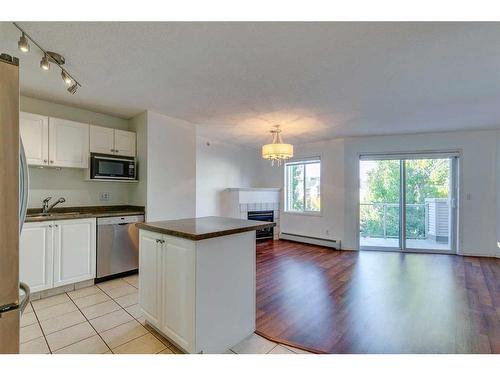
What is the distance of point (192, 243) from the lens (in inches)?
64.3

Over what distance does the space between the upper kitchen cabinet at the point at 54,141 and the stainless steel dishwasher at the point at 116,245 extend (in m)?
0.85

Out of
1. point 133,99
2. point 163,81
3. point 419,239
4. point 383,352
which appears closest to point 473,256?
point 419,239

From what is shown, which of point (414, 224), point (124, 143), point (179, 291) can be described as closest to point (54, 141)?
point (124, 143)

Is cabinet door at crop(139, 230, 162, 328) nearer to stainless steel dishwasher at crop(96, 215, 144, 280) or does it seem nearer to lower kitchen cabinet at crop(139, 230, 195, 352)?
lower kitchen cabinet at crop(139, 230, 195, 352)

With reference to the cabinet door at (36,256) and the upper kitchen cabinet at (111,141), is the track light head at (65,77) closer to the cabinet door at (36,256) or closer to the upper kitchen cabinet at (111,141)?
the upper kitchen cabinet at (111,141)

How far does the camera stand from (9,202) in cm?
85

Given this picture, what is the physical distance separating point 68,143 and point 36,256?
53.6 inches

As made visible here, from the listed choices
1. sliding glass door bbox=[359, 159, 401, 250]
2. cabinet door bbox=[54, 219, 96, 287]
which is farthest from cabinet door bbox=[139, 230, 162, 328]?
sliding glass door bbox=[359, 159, 401, 250]

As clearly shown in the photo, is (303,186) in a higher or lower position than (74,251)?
higher

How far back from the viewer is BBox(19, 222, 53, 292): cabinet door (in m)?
2.53

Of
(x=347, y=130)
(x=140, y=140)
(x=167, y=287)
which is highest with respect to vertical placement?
(x=347, y=130)

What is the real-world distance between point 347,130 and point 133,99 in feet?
11.4

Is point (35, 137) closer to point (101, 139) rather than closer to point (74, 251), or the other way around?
point (101, 139)

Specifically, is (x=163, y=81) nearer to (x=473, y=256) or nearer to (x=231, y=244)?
(x=231, y=244)
